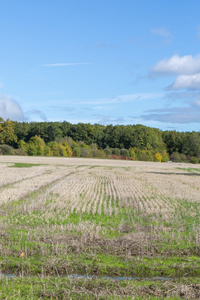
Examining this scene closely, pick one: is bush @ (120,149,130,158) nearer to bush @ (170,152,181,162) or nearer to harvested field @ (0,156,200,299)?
bush @ (170,152,181,162)

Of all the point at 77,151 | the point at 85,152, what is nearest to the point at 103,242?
the point at 85,152

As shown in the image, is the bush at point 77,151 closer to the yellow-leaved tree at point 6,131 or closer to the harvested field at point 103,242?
the yellow-leaved tree at point 6,131

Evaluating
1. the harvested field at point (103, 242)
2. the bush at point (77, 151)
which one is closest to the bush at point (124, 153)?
the bush at point (77, 151)

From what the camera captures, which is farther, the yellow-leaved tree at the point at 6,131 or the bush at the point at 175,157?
Answer: the bush at the point at 175,157

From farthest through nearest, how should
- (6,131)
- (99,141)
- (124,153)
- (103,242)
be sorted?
1. (99,141)
2. (124,153)
3. (6,131)
4. (103,242)

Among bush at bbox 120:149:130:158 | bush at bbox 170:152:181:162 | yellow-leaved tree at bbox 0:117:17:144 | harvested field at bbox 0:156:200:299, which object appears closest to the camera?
harvested field at bbox 0:156:200:299

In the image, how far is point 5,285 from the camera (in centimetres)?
740

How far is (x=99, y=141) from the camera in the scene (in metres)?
117

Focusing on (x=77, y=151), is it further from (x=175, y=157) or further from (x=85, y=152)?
(x=175, y=157)

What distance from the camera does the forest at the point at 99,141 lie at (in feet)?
322

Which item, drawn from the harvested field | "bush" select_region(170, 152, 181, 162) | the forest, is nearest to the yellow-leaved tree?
the forest

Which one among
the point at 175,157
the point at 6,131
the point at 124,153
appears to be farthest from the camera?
the point at 175,157

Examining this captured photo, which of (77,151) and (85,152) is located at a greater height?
(77,151)

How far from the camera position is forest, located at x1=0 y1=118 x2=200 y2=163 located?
322ft
